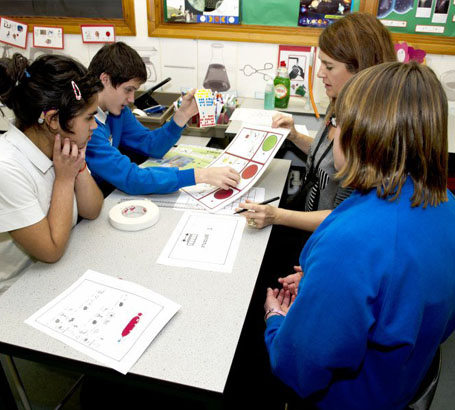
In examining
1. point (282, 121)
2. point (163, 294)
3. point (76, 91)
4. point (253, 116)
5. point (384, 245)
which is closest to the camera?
point (384, 245)

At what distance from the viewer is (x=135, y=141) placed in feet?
6.17

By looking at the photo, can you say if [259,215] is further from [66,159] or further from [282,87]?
[282,87]

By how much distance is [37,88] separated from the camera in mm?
1117

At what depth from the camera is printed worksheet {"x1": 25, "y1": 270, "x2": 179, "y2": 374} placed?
871 mm

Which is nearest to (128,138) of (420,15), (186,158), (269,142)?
(186,158)

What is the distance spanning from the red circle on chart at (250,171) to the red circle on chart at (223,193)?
0.30 feet

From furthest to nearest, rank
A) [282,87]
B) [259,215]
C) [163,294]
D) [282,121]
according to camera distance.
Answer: [282,87], [282,121], [259,215], [163,294]

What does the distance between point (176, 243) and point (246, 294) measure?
303mm

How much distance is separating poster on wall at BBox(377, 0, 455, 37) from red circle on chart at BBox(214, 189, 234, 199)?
4.95ft

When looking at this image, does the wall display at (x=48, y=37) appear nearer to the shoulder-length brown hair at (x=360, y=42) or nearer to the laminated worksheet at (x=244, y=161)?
the laminated worksheet at (x=244, y=161)

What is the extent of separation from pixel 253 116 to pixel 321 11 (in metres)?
0.73

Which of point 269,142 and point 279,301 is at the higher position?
point 269,142

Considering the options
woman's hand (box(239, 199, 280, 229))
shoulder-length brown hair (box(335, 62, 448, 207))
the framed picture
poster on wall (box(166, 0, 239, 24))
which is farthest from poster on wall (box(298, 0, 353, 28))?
shoulder-length brown hair (box(335, 62, 448, 207))

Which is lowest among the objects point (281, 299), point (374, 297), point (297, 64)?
point (281, 299)
